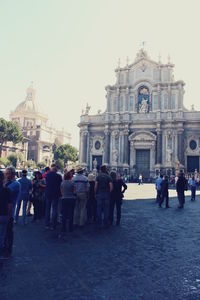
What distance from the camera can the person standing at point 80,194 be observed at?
25.8ft

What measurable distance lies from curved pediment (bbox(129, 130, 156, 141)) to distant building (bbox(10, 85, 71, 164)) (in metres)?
39.0

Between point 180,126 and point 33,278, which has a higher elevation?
point 180,126

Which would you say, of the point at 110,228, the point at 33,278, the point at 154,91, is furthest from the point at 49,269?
the point at 154,91

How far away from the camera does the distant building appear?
7500 centimetres

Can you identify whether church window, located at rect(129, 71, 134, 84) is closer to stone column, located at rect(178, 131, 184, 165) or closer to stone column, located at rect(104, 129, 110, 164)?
stone column, located at rect(104, 129, 110, 164)

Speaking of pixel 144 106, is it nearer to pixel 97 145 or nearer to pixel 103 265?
pixel 97 145

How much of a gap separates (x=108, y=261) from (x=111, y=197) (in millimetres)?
3789

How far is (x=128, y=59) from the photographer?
4091 cm

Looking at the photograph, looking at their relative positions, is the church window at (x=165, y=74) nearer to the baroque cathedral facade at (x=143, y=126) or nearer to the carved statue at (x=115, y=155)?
the baroque cathedral facade at (x=143, y=126)

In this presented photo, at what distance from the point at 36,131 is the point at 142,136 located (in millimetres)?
45648

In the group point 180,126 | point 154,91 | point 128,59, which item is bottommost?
point 180,126

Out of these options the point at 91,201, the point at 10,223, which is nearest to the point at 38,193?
the point at 91,201

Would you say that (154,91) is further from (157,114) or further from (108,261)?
(108,261)

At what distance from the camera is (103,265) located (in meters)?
4.64
